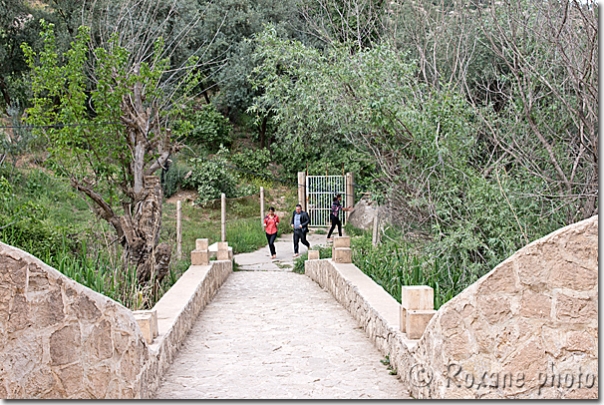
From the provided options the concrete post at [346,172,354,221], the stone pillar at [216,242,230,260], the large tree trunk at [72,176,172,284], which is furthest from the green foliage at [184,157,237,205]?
the large tree trunk at [72,176,172,284]

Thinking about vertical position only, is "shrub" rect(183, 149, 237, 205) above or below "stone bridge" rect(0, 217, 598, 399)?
above

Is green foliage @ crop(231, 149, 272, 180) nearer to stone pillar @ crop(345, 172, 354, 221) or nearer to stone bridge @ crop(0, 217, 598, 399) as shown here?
stone pillar @ crop(345, 172, 354, 221)

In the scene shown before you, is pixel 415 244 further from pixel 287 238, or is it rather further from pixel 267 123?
pixel 267 123

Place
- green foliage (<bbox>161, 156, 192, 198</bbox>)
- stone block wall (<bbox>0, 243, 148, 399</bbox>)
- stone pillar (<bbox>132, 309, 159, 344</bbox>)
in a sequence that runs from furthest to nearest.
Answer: green foliage (<bbox>161, 156, 192, 198</bbox>), stone pillar (<bbox>132, 309, 159, 344</bbox>), stone block wall (<bbox>0, 243, 148, 399</bbox>)

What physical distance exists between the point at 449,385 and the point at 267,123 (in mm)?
24046

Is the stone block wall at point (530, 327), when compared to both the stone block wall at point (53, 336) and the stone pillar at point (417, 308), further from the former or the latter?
the stone block wall at point (53, 336)

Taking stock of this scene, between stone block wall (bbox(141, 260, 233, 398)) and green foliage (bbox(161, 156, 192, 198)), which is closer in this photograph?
stone block wall (bbox(141, 260, 233, 398))

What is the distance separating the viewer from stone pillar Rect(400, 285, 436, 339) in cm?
539

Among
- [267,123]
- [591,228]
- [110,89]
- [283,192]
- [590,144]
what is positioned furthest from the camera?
[267,123]

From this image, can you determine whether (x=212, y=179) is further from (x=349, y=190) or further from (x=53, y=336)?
(x=53, y=336)

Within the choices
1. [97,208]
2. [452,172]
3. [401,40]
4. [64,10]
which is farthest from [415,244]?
[64,10]

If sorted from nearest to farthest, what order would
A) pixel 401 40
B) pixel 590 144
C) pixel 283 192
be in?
pixel 590 144 < pixel 401 40 < pixel 283 192

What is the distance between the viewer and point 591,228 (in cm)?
400

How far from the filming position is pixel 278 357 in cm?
635
